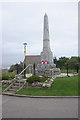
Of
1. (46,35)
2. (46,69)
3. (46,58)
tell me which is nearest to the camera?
(46,69)

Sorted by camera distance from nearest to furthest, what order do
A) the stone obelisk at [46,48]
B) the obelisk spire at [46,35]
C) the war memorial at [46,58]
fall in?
the war memorial at [46,58] → the stone obelisk at [46,48] → the obelisk spire at [46,35]

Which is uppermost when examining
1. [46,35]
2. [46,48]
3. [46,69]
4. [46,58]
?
[46,35]

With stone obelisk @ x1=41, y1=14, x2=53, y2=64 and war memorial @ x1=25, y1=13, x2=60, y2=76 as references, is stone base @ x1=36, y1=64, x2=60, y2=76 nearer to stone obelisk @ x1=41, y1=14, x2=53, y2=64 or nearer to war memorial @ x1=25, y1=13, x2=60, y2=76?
war memorial @ x1=25, y1=13, x2=60, y2=76

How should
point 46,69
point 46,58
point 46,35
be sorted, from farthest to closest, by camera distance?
point 46,35
point 46,58
point 46,69

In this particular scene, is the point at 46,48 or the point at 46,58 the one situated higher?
the point at 46,48

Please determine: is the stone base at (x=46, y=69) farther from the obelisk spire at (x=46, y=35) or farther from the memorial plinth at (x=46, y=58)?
the obelisk spire at (x=46, y=35)

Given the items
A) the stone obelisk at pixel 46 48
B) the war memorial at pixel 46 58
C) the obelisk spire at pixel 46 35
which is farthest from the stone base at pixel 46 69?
Result: the obelisk spire at pixel 46 35

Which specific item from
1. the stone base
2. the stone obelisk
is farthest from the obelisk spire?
the stone base

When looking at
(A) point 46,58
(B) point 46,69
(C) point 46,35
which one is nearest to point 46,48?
(A) point 46,58

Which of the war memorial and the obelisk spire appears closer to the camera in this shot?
the war memorial

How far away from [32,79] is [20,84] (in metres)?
1.14

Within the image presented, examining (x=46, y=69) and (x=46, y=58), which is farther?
(x=46, y=58)

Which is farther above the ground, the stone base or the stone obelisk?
the stone obelisk

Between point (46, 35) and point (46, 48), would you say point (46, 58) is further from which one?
point (46, 35)
